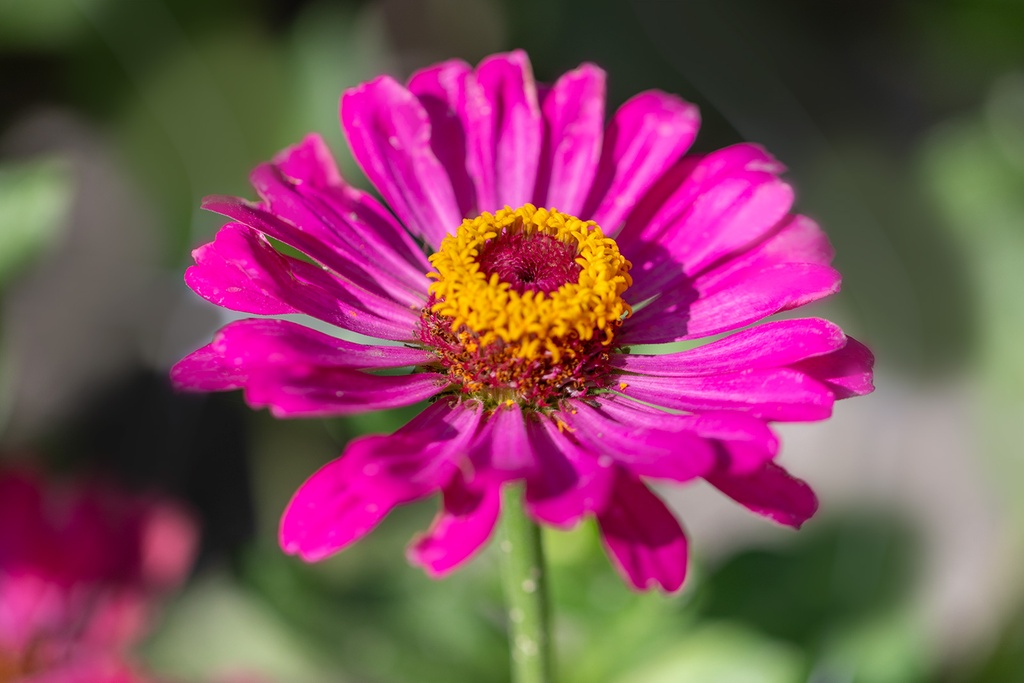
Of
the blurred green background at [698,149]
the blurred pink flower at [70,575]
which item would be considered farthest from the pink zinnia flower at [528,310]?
the blurred pink flower at [70,575]

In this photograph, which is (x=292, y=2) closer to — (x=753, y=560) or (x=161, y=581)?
(x=161, y=581)

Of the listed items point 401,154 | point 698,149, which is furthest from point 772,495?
point 698,149

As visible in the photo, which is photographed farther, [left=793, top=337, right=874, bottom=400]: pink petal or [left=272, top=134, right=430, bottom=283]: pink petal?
[left=272, top=134, right=430, bottom=283]: pink petal

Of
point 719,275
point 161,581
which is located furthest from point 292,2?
point 719,275

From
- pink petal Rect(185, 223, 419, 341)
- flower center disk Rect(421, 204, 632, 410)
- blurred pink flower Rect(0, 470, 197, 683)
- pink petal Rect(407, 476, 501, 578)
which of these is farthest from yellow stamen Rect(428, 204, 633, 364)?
blurred pink flower Rect(0, 470, 197, 683)

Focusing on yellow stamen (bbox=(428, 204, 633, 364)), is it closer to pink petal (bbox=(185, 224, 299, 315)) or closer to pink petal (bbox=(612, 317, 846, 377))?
pink petal (bbox=(612, 317, 846, 377))
